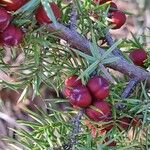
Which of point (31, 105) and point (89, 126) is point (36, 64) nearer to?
point (89, 126)

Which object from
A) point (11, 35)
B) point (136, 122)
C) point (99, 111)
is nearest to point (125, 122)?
point (136, 122)

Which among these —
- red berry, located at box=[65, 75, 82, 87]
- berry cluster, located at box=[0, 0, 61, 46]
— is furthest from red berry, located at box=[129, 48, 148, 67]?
berry cluster, located at box=[0, 0, 61, 46]

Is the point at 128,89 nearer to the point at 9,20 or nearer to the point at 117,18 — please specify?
the point at 117,18

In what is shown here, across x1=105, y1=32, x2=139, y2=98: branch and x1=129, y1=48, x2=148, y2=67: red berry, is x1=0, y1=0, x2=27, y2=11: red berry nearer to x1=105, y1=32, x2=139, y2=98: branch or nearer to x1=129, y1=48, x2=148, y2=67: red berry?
x1=105, y1=32, x2=139, y2=98: branch

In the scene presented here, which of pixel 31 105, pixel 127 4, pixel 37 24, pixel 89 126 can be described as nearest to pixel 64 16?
pixel 37 24

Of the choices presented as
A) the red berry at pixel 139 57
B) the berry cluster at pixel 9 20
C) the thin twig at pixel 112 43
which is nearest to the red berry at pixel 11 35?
the berry cluster at pixel 9 20
